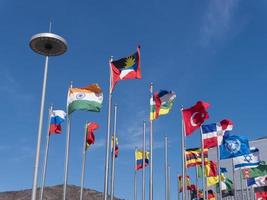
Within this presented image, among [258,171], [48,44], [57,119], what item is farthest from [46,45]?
[258,171]

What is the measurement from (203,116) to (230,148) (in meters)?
7.08

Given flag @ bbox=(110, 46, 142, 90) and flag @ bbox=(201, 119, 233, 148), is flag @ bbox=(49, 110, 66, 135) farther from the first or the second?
flag @ bbox=(110, 46, 142, 90)

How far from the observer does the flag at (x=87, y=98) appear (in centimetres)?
2242

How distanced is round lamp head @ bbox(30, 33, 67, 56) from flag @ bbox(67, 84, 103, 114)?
22.3ft

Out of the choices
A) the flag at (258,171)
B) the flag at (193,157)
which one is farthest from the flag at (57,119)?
the flag at (258,171)

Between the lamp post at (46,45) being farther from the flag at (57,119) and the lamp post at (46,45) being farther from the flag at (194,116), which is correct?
the flag at (57,119)

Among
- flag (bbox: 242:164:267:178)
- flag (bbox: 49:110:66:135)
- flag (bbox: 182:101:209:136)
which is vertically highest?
flag (bbox: 49:110:66:135)

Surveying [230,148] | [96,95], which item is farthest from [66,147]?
[230,148]

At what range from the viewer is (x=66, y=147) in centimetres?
2667

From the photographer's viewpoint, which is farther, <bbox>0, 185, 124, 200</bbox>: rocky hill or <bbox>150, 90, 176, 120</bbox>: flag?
<bbox>0, 185, 124, 200</bbox>: rocky hill

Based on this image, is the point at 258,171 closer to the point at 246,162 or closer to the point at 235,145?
the point at 246,162

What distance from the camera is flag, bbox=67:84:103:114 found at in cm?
2242

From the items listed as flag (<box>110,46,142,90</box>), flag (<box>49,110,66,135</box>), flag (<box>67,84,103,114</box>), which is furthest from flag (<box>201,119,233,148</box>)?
flag (<box>49,110,66,135</box>)

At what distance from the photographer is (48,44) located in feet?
51.0
